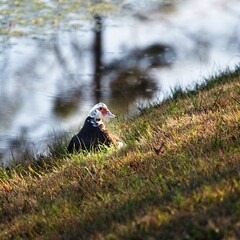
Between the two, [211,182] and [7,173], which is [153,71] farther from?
[211,182]

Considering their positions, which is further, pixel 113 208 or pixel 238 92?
pixel 238 92

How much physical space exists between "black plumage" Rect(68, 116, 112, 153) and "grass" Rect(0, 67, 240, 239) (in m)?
0.17

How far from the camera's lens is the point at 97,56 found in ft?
37.5

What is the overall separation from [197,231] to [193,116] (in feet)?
7.68

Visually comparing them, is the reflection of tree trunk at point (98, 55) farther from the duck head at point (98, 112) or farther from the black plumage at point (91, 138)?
the black plumage at point (91, 138)

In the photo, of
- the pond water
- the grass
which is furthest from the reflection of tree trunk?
the grass

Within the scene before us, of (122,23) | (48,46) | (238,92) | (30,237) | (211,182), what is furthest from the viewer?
(122,23)

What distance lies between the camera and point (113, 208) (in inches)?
168

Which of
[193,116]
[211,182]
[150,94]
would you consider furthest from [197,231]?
[150,94]

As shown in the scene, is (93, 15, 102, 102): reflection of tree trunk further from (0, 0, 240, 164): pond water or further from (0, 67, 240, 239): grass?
(0, 67, 240, 239): grass

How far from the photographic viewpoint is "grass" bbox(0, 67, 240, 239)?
3801mm

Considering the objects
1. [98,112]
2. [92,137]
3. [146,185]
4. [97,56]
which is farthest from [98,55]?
[146,185]

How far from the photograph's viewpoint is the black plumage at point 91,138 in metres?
6.06

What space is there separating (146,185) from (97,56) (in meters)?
7.07
